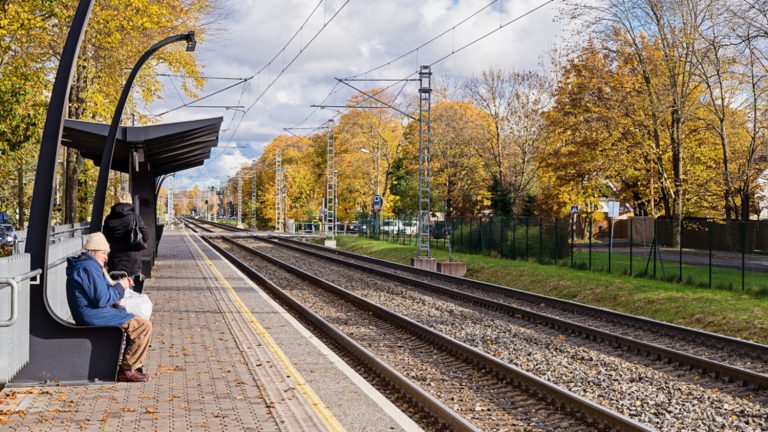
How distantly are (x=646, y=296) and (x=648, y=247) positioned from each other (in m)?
13.0

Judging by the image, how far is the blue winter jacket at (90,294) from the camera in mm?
8094

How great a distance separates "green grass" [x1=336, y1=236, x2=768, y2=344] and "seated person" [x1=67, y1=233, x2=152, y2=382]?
1189cm

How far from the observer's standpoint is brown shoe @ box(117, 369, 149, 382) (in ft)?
27.6

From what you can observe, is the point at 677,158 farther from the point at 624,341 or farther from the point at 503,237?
the point at 624,341

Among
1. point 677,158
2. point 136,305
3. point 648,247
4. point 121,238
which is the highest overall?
point 677,158

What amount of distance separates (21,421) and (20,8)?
16.9m

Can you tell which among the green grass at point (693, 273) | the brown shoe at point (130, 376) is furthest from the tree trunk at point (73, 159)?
the brown shoe at point (130, 376)

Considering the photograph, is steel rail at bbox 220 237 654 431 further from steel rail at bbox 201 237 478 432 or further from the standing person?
the standing person

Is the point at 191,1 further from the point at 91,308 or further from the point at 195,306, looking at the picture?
the point at 91,308

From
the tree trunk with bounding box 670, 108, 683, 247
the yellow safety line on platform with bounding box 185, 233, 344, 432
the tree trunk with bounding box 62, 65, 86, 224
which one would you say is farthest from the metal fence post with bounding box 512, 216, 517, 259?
the yellow safety line on platform with bounding box 185, 233, 344, 432

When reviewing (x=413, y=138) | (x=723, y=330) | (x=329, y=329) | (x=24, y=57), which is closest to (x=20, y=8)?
(x=24, y=57)

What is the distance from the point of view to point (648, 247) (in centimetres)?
3281

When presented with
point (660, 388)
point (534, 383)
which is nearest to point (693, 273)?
point (660, 388)

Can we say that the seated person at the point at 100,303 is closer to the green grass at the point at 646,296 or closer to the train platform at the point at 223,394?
the train platform at the point at 223,394
